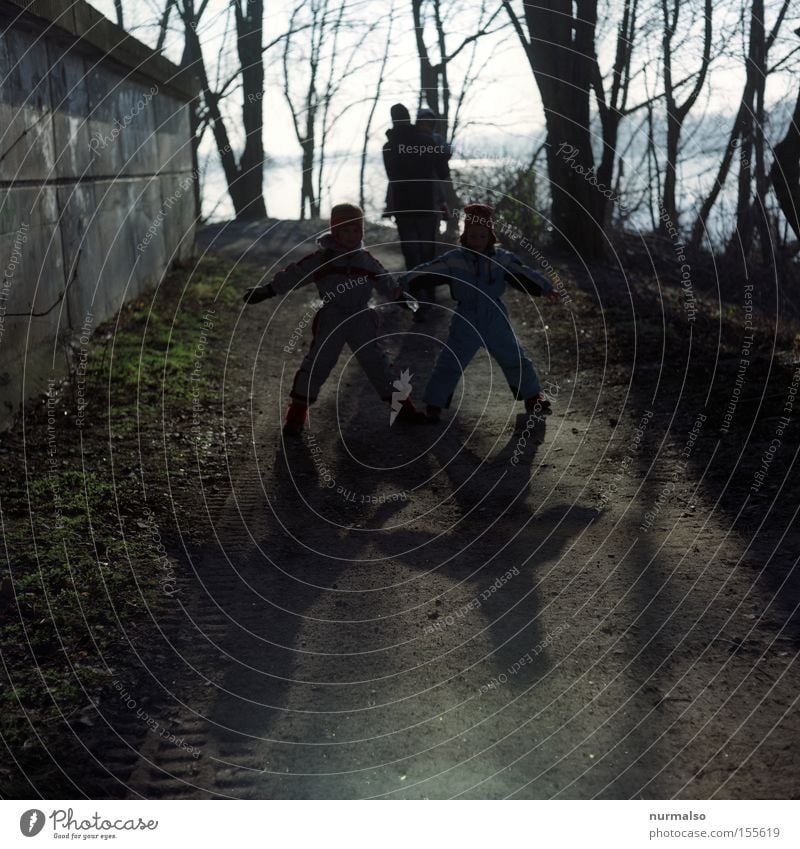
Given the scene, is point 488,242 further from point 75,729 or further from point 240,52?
point 240,52

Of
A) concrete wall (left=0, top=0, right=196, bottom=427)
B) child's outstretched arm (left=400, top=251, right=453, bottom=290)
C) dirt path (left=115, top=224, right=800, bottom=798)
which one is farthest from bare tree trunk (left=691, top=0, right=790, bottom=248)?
dirt path (left=115, top=224, right=800, bottom=798)

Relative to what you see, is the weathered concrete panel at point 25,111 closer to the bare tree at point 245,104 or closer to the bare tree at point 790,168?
the bare tree at point 790,168

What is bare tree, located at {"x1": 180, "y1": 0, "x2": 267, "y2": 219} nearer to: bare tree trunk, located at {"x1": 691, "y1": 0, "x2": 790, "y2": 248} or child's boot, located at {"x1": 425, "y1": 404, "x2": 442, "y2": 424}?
bare tree trunk, located at {"x1": 691, "y1": 0, "x2": 790, "y2": 248}

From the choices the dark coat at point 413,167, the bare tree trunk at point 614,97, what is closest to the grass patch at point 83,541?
the dark coat at point 413,167

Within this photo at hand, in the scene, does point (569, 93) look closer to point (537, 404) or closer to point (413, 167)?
point (413, 167)

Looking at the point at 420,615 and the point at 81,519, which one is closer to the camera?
the point at 420,615

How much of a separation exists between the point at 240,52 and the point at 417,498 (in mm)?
17358

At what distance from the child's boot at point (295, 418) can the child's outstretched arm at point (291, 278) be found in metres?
0.82

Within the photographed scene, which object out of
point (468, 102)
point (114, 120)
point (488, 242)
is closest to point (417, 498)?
point (488, 242)

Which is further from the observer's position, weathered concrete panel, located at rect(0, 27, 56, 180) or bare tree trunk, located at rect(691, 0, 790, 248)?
bare tree trunk, located at rect(691, 0, 790, 248)

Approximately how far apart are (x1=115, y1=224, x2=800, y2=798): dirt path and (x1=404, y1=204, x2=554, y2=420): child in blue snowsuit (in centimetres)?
32

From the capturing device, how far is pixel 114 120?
414 inches

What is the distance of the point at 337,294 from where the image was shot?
7285 millimetres

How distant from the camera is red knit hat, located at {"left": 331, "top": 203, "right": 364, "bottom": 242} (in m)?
7.09
